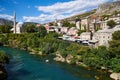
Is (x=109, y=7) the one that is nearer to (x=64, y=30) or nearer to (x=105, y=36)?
(x=64, y=30)

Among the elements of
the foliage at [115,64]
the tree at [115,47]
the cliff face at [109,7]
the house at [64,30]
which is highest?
the cliff face at [109,7]

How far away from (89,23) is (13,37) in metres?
23.3

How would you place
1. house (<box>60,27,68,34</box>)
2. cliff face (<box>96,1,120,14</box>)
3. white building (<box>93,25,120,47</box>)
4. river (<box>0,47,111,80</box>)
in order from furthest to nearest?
cliff face (<box>96,1,120,14</box>)
house (<box>60,27,68,34</box>)
white building (<box>93,25,120,47</box>)
river (<box>0,47,111,80</box>)

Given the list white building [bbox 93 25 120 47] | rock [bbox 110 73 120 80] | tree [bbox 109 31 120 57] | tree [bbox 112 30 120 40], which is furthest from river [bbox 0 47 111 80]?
white building [bbox 93 25 120 47]

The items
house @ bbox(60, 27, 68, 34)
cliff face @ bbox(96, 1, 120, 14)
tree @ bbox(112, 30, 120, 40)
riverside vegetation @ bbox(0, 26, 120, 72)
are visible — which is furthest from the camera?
cliff face @ bbox(96, 1, 120, 14)

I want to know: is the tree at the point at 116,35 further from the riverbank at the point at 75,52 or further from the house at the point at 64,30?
the house at the point at 64,30

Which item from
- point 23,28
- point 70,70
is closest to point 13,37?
point 23,28

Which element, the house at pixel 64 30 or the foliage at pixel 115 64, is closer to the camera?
the foliage at pixel 115 64

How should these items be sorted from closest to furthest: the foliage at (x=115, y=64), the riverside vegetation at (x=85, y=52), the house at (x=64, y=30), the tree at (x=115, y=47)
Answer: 1. the foliage at (x=115, y=64)
2. the riverside vegetation at (x=85, y=52)
3. the tree at (x=115, y=47)
4. the house at (x=64, y=30)

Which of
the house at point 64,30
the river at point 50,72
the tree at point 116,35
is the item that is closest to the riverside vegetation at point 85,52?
the tree at point 116,35

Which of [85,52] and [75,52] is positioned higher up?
[85,52]

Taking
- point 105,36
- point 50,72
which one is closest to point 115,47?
point 105,36

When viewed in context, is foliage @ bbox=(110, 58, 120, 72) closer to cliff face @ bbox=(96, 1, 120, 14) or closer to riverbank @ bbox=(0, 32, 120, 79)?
Answer: riverbank @ bbox=(0, 32, 120, 79)

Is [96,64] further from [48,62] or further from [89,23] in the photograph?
[89,23]
